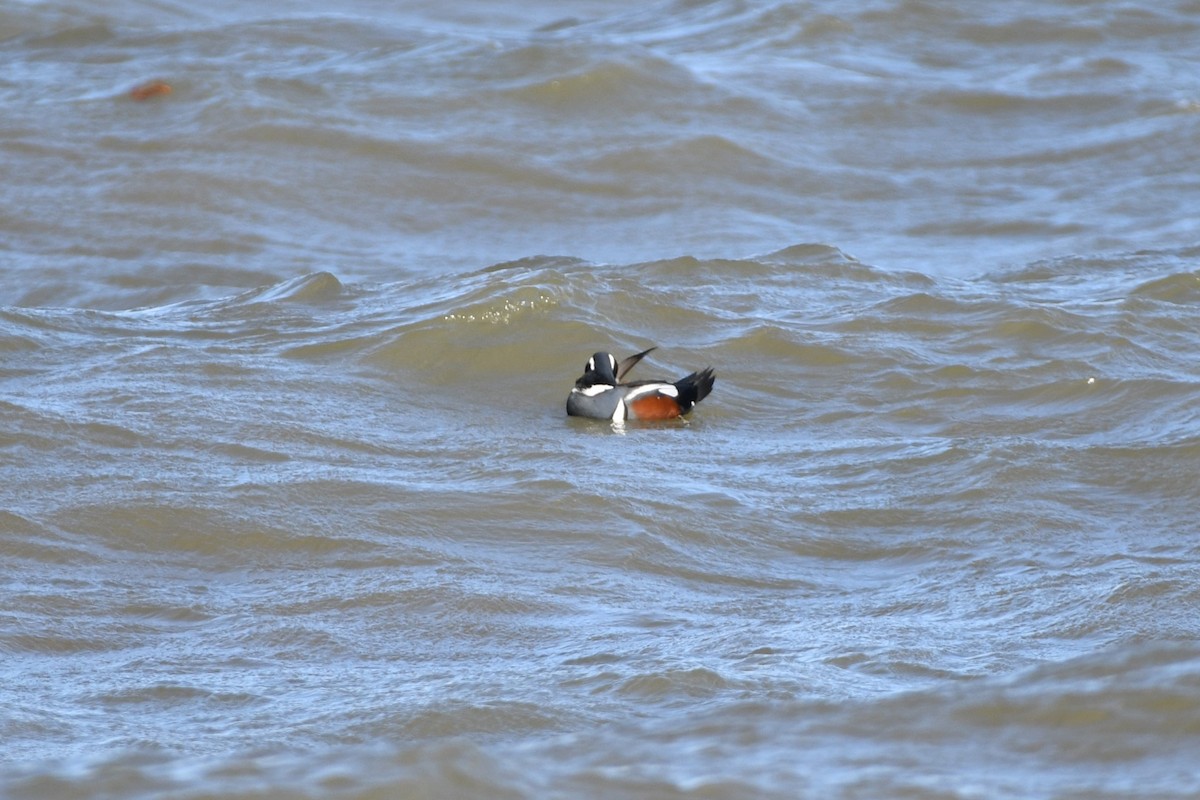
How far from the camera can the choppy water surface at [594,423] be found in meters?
4.26

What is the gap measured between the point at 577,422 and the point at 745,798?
4.35 m

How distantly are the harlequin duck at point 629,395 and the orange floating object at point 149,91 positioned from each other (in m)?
6.68

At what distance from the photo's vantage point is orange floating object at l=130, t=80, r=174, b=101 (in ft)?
44.0

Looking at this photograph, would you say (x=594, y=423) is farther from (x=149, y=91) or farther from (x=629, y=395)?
(x=149, y=91)

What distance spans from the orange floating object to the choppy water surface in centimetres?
20

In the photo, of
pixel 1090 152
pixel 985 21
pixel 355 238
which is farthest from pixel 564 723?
pixel 985 21

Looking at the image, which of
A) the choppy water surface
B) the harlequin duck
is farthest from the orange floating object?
the harlequin duck

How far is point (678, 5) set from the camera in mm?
17562

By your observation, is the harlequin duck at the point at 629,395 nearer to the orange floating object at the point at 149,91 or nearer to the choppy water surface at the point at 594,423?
the choppy water surface at the point at 594,423

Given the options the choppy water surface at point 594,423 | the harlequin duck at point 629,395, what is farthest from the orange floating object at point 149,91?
the harlequin duck at point 629,395

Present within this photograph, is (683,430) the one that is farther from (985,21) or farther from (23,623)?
(985,21)

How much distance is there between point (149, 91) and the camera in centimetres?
1348

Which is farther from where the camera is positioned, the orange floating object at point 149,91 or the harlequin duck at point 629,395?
the orange floating object at point 149,91

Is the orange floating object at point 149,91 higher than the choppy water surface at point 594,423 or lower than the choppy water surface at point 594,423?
higher
